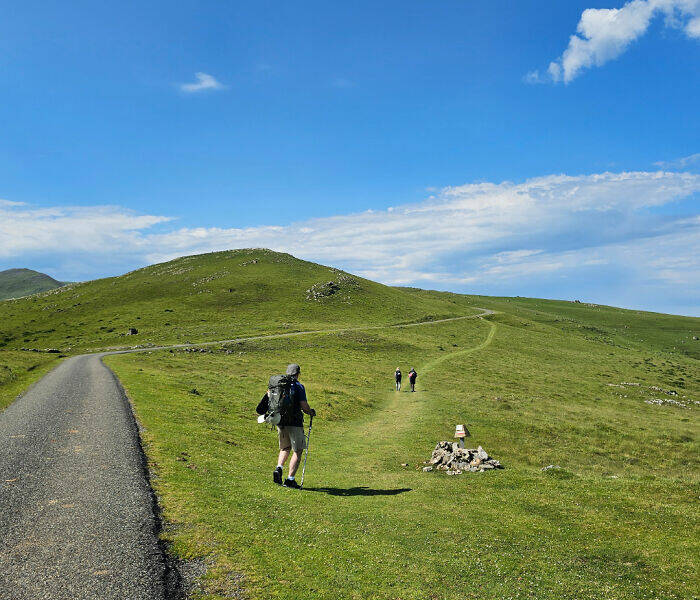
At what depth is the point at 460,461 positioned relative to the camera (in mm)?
19938

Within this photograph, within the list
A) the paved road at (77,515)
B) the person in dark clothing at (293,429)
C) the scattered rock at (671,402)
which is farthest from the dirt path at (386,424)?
the scattered rock at (671,402)

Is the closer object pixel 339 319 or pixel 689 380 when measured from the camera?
pixel 689 380

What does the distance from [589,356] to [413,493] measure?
88.5 m

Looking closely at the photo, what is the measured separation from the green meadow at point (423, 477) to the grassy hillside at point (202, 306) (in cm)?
1950

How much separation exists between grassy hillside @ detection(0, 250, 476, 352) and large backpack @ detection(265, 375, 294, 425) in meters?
76.9

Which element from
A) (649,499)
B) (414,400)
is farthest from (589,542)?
(414,400)

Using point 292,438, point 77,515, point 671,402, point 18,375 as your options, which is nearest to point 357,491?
point 292,438

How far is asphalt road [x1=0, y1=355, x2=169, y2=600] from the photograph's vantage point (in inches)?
295

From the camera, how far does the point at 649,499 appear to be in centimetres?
1465

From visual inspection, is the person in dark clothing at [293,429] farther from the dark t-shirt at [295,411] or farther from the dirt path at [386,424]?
the dirt path at [386,424]

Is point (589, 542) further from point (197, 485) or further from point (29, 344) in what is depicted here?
point (29, 344)

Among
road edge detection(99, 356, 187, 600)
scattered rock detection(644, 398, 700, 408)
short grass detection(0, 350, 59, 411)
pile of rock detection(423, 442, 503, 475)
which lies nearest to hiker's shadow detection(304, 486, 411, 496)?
pile of rock detection(423, 442, 503, 475)

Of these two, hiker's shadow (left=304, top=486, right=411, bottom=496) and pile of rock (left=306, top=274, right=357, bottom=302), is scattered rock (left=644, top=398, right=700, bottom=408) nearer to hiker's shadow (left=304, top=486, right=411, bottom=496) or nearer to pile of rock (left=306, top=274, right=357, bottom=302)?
hiker's shadow (left=304, top=486, right=411, bottom=496)

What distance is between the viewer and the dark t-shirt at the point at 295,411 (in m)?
14.4
